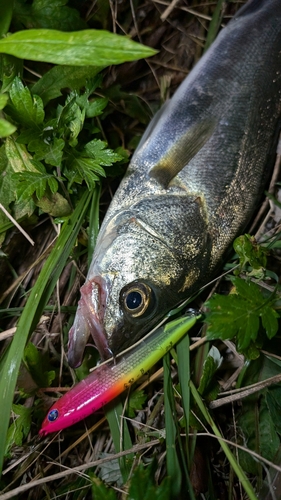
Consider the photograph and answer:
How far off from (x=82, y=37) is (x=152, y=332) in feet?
4.88

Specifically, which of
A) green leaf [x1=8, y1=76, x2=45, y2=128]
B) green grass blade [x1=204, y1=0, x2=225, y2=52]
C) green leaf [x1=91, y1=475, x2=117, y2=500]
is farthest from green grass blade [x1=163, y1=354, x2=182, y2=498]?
green grass blade [x1=204, y1=0, x2=225, y2=52]

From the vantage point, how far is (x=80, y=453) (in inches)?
97.3

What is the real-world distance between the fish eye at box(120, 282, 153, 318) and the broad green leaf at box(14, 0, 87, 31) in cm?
150

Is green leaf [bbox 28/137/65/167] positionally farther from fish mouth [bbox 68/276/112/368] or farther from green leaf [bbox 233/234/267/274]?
green leaf [bbox 233/234/267/274]

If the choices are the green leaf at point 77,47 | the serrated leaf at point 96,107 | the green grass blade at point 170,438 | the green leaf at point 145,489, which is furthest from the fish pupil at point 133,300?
the green leaf at point 77,47

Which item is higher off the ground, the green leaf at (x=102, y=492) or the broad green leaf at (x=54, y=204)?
the broad green leaf at (x=54, y=204)

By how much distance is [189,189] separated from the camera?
88.7 inches

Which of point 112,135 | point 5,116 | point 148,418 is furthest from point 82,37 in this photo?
point 148,418

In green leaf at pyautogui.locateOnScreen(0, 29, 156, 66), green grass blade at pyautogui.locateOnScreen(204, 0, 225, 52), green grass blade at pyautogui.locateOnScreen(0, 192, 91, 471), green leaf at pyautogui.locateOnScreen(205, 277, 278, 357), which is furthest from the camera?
green grass blade at pyautogui.locateOnScreen(204, 0, 225, 52)

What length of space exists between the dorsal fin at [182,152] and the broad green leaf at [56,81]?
0.58 metres

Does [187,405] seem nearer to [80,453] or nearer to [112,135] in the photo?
[80,453]

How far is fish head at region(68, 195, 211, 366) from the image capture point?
1984 mm

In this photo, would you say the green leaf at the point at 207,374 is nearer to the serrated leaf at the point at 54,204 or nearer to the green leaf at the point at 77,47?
the serrated leaf at the point at 54,204

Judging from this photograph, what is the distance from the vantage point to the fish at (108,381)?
2.14 meters
